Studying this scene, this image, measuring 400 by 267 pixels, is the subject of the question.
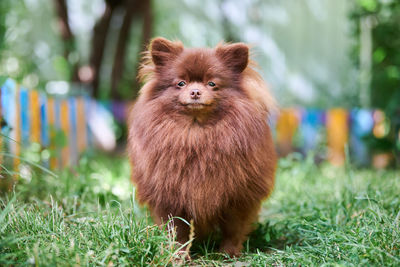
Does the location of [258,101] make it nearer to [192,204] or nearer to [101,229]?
[192,204]

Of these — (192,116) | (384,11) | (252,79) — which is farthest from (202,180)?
(384,11)

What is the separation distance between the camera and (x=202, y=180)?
2.47 meters

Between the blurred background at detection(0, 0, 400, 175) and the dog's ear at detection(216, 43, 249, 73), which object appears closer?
the dog's ear at detection(216, 43, 249, 73)

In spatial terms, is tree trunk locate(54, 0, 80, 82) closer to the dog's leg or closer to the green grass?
the green grass

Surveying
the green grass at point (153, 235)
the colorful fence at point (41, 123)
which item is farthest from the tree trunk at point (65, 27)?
the green grass at point (153, 235)

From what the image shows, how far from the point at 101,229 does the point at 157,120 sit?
0.83 metres

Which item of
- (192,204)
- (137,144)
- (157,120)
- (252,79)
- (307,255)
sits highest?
(252,79)

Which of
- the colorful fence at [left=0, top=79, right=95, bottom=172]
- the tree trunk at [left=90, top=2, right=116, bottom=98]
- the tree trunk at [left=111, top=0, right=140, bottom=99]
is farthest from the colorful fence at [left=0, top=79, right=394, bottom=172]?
the tree trunk at [left=111, top=0, right=140, bottom=99]

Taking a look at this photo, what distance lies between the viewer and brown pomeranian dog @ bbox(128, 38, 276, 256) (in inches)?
98.0

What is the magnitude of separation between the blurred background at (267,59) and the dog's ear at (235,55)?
2.04 meters

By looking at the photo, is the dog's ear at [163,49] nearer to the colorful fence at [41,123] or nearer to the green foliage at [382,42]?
the colorful fence at [41,123]

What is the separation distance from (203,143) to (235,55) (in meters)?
0.73

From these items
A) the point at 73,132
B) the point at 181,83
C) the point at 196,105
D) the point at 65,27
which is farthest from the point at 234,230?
the point at 65,27

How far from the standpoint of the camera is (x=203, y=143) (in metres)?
2.52
